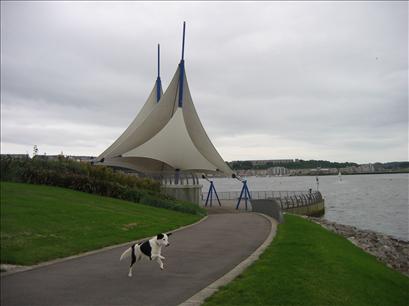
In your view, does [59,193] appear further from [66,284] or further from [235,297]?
[235,297]

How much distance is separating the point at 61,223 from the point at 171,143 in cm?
2130

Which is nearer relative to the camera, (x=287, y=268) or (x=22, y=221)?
(x=287, y=268)

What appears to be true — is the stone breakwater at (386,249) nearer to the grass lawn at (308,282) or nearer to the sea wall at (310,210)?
the grass lawn at (308,282)

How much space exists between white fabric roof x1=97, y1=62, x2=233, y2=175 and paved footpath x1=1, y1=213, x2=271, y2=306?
21.1 metres

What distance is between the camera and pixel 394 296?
9.24 metres

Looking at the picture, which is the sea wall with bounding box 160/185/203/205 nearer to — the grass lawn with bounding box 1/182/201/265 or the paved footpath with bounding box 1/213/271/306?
the grass lawn with bounding box 1/182/201/265

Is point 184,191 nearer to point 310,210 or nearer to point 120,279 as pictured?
point 310,210

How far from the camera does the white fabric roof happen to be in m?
32.4

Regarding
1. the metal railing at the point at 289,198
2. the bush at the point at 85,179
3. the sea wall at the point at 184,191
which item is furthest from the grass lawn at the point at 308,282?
the metal railing at the point at 289,198


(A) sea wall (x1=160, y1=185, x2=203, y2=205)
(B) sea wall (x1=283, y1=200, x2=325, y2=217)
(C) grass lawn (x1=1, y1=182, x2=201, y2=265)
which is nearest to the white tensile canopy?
(A) sea wall (x1=160, y1=185, x2=203, y2=205)

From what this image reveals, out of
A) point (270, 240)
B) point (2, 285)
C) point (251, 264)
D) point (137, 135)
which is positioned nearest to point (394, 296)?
point (251, 264)

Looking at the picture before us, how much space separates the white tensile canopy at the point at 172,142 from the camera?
→ 3244cm

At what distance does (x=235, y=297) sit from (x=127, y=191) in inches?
586

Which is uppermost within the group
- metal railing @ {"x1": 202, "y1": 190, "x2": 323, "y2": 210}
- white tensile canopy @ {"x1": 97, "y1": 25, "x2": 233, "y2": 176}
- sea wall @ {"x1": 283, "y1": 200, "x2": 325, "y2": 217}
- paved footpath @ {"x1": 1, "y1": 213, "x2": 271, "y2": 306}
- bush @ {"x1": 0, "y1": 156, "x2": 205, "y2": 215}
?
white tensile canopy @ {"x1": 97, "y1": 25, "x2": 233, "y2": 176}
